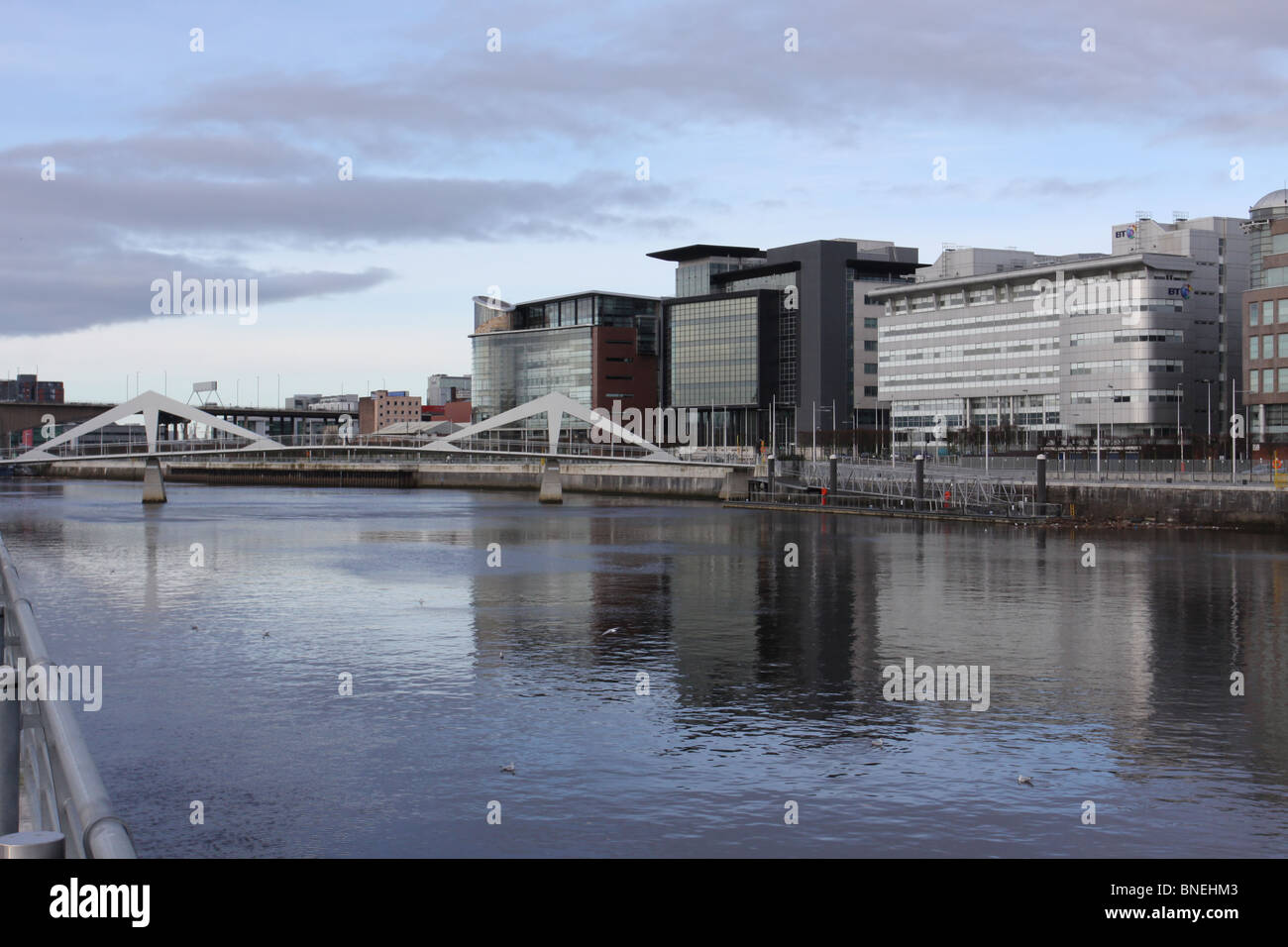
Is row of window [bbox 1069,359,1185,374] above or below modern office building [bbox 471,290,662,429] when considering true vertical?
below

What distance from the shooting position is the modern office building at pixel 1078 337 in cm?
12125

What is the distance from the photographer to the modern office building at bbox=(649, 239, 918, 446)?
158625 millimetres

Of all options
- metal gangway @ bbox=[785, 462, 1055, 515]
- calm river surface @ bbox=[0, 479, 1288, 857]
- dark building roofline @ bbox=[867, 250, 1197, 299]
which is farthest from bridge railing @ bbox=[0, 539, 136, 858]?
dark building roofline @ bbox=[867, 250, 1197, 299]

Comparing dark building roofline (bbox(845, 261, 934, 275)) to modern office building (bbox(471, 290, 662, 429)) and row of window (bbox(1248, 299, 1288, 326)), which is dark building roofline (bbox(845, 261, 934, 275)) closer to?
modern office building (bbox(471, 290, 662, 429))

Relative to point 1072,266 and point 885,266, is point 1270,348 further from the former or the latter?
point 885,266

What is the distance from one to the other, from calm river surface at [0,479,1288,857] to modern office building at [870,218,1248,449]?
73.4 meters

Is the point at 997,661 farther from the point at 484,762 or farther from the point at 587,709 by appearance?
the point at 484,762

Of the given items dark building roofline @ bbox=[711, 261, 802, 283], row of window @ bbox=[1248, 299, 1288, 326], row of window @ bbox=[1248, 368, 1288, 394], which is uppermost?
dark building roofline @ bbox=[711, 261, 802, 283]

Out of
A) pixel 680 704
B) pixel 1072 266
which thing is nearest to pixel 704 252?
pixel 1072 266

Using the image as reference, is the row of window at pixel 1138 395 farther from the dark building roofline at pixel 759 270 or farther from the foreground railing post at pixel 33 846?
the foreground railing post at pixel 33 846
